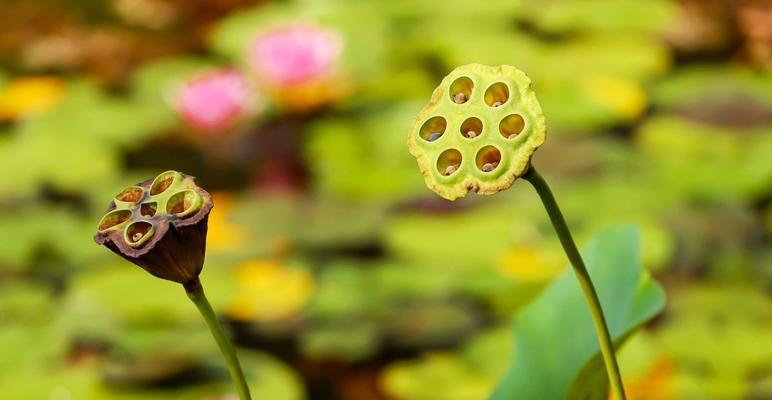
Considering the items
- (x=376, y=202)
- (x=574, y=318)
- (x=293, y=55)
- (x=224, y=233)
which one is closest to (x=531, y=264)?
(x=376, y=202)

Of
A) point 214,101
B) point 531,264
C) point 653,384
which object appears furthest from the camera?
point 214,101

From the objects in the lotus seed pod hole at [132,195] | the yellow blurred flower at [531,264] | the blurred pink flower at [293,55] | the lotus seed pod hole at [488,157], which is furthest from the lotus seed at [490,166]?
the blurred pink flower at [293,55]

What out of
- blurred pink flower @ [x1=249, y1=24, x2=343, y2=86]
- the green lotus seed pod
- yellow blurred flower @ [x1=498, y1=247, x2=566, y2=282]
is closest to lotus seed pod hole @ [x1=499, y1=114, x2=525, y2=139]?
the green lotus seed pod

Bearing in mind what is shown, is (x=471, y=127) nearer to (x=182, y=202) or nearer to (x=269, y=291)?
(x=182, y=202)

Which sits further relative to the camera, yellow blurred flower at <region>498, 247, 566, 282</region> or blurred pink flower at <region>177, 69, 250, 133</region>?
→ blurred pink flower at <region>177, 69, 250, 133</region>

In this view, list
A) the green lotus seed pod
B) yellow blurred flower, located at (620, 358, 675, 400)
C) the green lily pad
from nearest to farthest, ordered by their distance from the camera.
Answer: the green lotus seed pod < the green lily pad < yellow blurred flower, located at (620, 358, 675, 400)

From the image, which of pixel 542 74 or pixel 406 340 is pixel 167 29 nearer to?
pixel 542 74

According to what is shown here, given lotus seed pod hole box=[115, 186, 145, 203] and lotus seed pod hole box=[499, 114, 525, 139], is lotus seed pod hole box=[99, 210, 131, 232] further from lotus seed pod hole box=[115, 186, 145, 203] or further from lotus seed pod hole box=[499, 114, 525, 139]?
lotus seed pod hole box=[499, 114, 525, 139]
